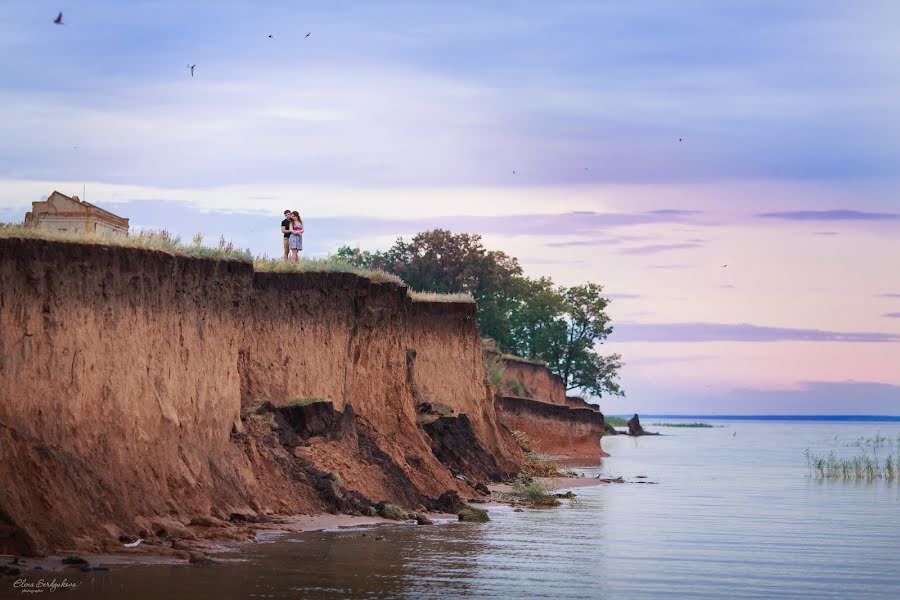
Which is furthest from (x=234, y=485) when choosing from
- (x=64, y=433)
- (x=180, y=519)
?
(x=64, y=433)

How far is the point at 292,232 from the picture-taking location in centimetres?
3422

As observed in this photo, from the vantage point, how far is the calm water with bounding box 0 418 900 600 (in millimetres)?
19250

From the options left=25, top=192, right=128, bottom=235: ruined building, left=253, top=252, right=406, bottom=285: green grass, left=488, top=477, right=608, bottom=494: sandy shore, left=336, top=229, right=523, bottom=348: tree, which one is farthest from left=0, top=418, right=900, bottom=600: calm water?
left=336, top=229, right=523, bottom=348: tree

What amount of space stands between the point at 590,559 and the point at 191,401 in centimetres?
770

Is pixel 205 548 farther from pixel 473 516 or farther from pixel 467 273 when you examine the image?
pixel 467 273

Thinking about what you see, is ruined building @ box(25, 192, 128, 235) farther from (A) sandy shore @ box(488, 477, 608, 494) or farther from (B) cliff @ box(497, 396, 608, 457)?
(B) cliff @ box(497, 396, 608, 457)

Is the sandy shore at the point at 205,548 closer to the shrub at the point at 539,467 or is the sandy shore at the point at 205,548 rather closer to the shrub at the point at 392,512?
the shrub at the point at 392,512

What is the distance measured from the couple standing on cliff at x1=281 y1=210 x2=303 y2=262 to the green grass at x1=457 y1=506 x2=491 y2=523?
8398 millimetres

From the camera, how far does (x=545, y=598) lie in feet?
63.6

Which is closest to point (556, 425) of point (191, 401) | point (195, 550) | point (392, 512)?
point (392, 512)

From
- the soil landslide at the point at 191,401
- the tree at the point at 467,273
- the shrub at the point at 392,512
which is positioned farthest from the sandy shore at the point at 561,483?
the tree at the point at 467,273

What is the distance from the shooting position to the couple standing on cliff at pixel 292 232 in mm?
34125

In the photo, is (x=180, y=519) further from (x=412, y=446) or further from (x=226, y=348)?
(x=412, y=446)

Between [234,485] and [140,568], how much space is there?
572 cm
